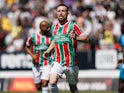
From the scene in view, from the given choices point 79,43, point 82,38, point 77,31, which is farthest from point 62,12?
point 79,43

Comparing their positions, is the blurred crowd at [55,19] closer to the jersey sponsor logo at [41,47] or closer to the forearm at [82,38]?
the jersey sponsor logo at [41,47]

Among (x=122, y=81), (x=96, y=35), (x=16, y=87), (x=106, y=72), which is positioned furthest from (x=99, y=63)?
(x=122, y=81)

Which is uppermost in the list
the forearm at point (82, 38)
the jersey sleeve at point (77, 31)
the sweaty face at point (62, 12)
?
the sweaty face at point (62, 12)

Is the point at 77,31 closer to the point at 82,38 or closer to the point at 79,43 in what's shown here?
the point at 82,38

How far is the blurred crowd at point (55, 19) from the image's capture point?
2189 cm

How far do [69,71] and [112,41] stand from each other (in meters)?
9.37

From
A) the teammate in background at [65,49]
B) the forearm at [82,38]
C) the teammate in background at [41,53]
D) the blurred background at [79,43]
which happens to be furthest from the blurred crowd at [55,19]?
the forearm at [82,38]

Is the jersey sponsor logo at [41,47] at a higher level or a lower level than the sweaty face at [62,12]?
lower

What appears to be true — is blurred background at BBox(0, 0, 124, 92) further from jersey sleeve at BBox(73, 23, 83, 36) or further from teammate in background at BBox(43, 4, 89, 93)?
jersey sleeve at BBox(73, 23, 83, 36)

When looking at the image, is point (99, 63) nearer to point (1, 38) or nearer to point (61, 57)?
point (1, 38)

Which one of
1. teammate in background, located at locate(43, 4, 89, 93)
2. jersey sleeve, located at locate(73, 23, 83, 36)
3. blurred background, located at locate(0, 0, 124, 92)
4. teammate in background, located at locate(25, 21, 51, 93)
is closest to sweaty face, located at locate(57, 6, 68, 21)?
teammate in background, located at locate(43, 4, 89, 93)

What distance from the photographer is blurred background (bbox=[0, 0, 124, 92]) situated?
20.3 m

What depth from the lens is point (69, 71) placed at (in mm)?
12461

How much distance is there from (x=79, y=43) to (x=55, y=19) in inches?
98.7
